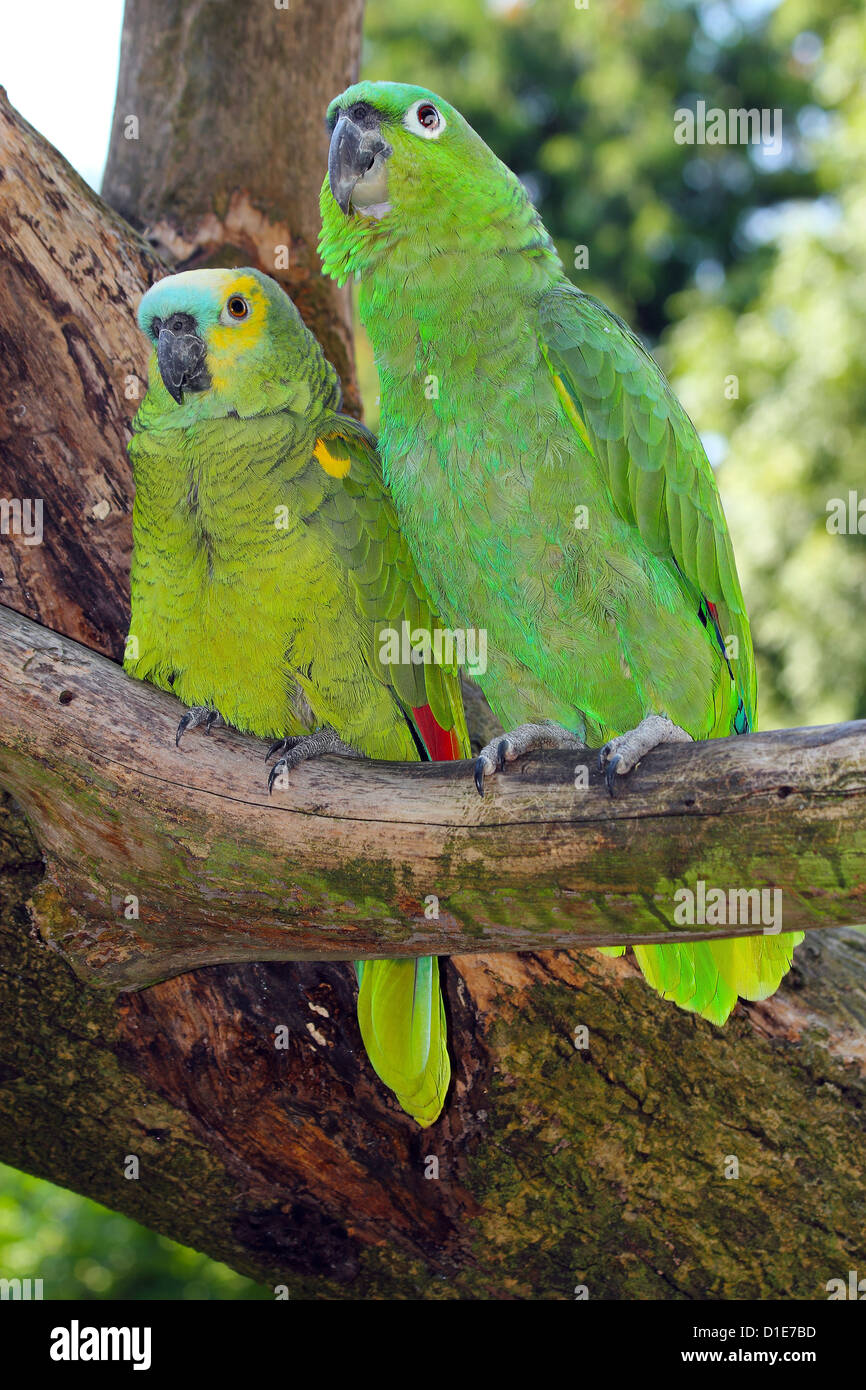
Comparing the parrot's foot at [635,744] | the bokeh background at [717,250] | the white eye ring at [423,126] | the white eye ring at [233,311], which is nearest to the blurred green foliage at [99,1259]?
the bokeh background at [717,250]

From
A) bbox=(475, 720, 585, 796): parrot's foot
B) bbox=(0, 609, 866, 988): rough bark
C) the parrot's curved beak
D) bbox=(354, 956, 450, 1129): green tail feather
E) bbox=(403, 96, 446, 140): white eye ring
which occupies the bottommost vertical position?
bbox=(354, 956, 450, 1129): green tail feather

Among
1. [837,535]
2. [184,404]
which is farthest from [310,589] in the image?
[837,535]

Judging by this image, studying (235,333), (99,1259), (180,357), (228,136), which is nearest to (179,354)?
(180,357)

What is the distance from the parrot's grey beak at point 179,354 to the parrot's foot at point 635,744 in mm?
1436

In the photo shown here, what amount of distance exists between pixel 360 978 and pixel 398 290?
1.71m

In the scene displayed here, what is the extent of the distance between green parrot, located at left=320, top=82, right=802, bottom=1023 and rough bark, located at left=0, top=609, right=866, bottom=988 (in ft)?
1.37

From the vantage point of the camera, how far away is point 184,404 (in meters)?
2.75

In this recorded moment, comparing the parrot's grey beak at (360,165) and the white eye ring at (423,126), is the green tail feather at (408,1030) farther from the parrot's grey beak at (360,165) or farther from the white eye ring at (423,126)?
the white eye ring at (423,126)

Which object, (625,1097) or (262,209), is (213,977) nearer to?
(625,1097)

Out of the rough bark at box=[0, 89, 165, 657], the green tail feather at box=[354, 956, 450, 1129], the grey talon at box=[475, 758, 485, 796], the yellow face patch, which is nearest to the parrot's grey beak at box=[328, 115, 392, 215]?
the yellow face patch

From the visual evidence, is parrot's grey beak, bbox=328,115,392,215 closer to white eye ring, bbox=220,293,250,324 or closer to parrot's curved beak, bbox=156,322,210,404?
white eye ring, bbox=220,293,250,324

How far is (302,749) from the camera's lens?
8.12ft

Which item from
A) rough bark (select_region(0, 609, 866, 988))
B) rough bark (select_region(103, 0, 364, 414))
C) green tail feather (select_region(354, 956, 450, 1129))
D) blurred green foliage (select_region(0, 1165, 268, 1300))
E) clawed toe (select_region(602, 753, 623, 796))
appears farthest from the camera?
blurred green foliage (select_region(0, 1165, 268, 1300))

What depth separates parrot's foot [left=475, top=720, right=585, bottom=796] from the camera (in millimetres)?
2174
